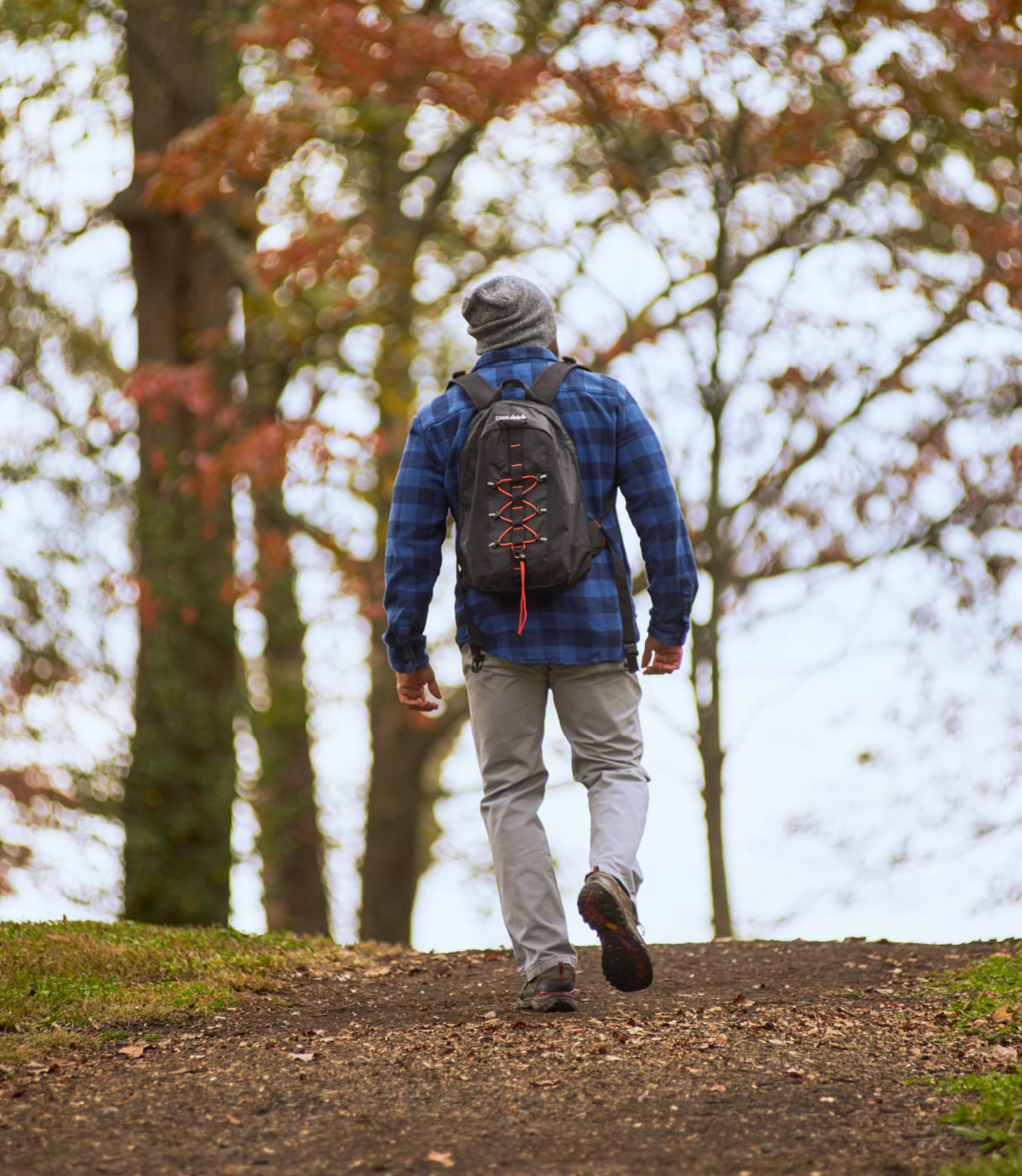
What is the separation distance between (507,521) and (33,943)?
2420mm

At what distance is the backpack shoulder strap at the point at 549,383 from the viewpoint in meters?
3.61

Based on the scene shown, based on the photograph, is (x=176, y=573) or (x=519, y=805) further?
(x=176, y=573)

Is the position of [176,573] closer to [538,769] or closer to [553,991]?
[538,769]

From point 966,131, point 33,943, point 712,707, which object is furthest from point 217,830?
point 966,131

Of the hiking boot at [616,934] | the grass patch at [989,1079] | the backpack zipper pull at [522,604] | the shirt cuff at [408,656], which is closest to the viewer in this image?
the grass patch at [989,1079]

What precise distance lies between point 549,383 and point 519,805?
1217 millimetres

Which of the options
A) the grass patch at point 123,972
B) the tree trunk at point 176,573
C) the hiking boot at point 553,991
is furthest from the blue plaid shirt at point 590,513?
the tree trunk at point 176,573

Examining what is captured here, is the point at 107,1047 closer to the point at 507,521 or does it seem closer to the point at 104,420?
the point at 507,521

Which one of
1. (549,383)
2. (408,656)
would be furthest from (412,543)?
(549,383)

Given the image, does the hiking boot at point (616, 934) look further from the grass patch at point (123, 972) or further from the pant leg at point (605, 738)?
the grass patch at point (123, 972)

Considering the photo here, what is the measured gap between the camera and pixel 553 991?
360 centimetres

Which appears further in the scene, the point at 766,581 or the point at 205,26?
the point at 766,581

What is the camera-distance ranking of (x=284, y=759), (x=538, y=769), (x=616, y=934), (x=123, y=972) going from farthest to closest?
(x=284, y=759)
(x=123, y=972)
(x=538, y=769)
(x=616, y=934)

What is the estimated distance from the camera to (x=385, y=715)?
10383 mm
